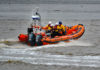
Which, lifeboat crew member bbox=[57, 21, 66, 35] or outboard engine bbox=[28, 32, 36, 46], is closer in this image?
outboard engine bbox=[28, 32, 36, 46]

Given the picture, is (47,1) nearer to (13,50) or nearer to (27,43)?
(27,43)

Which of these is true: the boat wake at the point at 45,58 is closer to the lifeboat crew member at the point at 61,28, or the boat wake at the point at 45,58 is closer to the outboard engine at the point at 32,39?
the outboard engine at the point at 32,39

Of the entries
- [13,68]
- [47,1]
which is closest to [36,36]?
[13,68]

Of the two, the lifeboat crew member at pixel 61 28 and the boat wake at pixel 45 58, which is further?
the lifeboat crew member at pixel 61 28

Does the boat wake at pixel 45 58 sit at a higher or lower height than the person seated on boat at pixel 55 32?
lower

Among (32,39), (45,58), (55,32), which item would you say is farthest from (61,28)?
(45,58)

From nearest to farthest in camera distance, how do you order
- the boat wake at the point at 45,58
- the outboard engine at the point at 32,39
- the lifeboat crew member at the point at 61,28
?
the boat wake at the point at 45,58
the outboard engine at the point at 32,39
the lifeboat crew member at the point at 61,28

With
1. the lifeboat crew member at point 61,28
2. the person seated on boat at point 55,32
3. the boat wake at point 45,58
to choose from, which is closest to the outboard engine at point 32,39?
the person seated on boat at point 55,32

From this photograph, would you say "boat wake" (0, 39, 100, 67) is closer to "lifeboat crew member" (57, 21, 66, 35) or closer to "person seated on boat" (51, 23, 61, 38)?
"person seated on boat" (51, 23, 61, 38)

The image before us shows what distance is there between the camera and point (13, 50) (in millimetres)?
10594

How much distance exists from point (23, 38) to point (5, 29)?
474cm

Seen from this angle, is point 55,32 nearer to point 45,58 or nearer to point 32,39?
point 32,39

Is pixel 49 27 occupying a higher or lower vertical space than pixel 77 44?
higher

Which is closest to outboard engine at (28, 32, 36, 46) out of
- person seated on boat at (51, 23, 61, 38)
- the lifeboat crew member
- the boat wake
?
person seated on boat at (51, 23, 61, 38)
